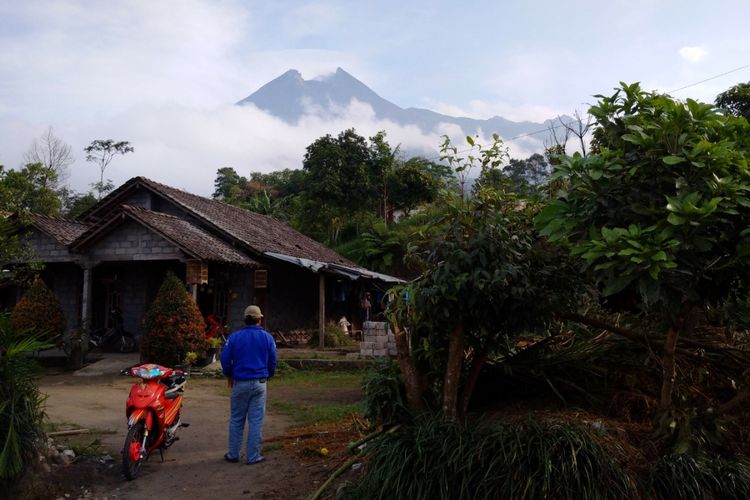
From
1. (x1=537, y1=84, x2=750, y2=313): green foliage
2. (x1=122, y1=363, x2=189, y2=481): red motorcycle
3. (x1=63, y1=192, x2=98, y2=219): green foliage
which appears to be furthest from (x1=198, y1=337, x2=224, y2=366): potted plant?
(x1=63, y1=192, x2=98, y2=219): green foliage

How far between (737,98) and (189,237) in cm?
1557

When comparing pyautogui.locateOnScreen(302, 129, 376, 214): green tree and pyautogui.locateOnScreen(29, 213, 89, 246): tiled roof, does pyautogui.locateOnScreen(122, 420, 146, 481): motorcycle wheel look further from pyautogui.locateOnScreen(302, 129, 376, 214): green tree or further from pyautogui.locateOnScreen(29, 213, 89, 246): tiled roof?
pyautogui.locateOnScreen(302, 129, 376, 214): green tree

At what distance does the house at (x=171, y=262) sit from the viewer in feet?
48.7

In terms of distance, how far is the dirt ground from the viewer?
554 centimetres

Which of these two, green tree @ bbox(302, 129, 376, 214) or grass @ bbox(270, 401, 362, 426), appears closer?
grass @ bbox(270, 401, 362, 426)

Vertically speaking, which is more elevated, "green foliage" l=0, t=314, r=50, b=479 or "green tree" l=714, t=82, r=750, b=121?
"green tree" l=714, t=82, r=750, b=121

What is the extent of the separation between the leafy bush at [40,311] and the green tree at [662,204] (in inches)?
539

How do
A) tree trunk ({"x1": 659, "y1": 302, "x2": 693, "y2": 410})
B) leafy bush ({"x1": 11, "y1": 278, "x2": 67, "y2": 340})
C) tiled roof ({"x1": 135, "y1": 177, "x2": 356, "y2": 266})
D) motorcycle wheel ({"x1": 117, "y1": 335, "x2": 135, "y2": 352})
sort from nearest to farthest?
tree trunk ({"x1": 659, "y1": 302, "x2": 693, "y2": 410})
leafy bush ({"x1": 11, "y1": 278, "x2": 67, "y2": 340})
motorcycle wheel ({"x1": 117, "y1": 335, "x2": 135, "y2": 352})
tiled roof ({"x1": 135, "y1": 177, "x2": 356, "y2": 266})

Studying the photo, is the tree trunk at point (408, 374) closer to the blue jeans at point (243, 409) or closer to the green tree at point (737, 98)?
the blue jeans at point (243, 409)

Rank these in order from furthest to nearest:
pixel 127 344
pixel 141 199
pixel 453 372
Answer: pixel 141 199 → pixel 127 344 → pixel 453 372

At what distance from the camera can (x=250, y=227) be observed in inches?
826

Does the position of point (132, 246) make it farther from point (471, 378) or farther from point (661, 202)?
point (661, 202)

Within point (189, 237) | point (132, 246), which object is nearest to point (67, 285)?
point (132, 246)

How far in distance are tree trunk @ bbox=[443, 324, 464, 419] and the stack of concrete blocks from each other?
9.87 metres
